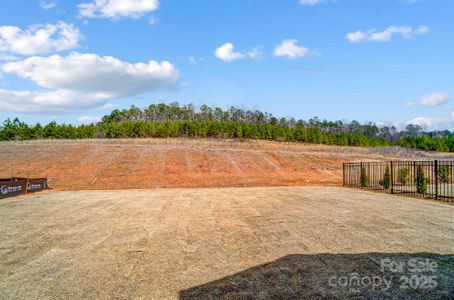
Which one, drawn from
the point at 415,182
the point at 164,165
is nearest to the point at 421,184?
the point at 415,182

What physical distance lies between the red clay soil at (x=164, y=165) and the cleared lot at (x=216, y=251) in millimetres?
17567

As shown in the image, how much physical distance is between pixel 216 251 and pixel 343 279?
2.76 metres

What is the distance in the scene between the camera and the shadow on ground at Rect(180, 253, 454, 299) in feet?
16.8

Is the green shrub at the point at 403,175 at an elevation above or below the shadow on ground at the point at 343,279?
below

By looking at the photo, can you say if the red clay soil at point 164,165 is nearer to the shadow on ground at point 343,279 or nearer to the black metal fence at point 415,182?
the black metal fence at point 415,182

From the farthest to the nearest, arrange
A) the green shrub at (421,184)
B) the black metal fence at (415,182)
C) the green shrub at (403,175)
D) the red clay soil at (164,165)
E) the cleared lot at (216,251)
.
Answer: the red clay soil at (164,165) → the green shrub at (403,175) → the green shrub at (421,184) → the black metal fence at (415,182) → the cleared lot at (216,251)

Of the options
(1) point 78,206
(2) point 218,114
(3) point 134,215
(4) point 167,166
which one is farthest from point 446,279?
(2) point 218,114

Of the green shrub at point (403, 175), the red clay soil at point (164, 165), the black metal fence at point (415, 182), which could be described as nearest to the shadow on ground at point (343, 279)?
the black metal fence at point (415, 182)

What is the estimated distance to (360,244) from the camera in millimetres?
7512

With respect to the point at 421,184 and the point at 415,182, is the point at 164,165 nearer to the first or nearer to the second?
the point at 415,182

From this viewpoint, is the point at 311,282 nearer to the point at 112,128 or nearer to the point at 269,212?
the point at 269,212

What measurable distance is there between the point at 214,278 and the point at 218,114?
109359 millimetres

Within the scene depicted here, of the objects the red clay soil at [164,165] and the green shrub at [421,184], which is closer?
the green shrub at [421,184]

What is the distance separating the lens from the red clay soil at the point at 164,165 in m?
31.1
